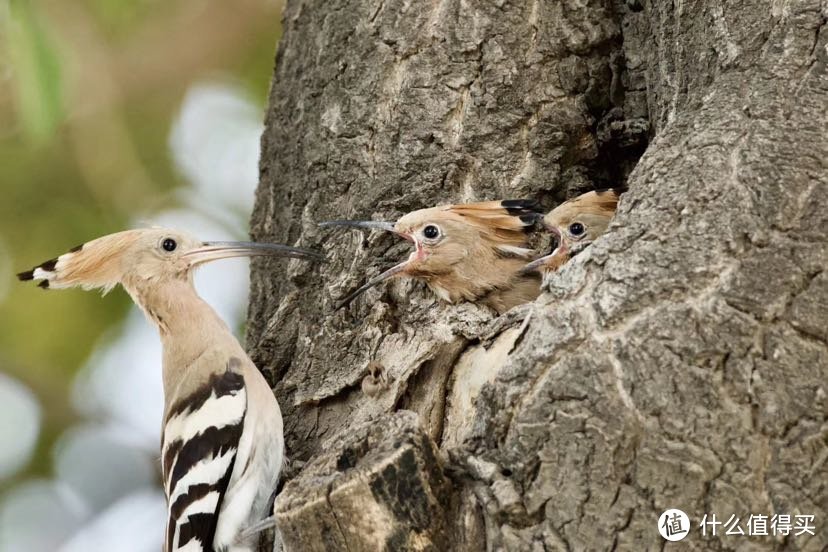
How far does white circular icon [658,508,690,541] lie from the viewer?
1.68m

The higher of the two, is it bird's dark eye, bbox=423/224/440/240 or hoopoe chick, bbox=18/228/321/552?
bird's dark eye, bbox=423/224/440/240

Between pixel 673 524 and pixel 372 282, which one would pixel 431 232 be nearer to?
pixel 372 282

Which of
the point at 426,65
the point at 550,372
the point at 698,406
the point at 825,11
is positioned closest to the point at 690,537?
the point at 698,406

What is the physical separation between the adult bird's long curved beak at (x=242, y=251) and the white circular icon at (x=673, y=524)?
1.19m

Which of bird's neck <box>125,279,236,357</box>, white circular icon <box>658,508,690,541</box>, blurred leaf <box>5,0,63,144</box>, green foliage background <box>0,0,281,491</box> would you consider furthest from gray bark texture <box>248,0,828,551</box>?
green foliage background <box>0,0,281,491</box>

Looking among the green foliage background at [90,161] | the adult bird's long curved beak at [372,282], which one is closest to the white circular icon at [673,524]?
the adult bird's long curved beak at [372,282]

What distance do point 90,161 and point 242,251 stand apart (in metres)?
1.74

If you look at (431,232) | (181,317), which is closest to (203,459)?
(181,317)

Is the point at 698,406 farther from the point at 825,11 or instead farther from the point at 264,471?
the point at 264,471

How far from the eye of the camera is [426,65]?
8.70 feet

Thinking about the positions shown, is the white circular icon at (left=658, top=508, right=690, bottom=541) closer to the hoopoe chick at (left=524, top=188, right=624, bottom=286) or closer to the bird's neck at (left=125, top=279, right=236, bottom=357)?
the hoopoe chick at (left=524, top=188, right=624, bottom=286)

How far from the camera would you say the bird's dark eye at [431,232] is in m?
2.67

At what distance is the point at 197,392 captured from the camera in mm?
2670

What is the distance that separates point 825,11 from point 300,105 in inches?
53.6
